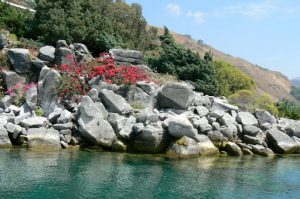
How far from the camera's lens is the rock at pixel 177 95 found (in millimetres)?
29844

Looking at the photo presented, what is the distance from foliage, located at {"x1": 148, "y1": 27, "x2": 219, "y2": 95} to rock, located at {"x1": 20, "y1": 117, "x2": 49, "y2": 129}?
1350 cm

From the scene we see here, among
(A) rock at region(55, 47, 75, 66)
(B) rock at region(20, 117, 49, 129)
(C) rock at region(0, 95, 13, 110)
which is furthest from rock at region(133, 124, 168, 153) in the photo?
(A) rock at region(55, 47, 75, 66)

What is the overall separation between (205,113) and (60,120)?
30.0ft

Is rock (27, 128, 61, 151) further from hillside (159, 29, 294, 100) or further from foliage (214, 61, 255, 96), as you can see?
hillside (159, 29, 294, 100)

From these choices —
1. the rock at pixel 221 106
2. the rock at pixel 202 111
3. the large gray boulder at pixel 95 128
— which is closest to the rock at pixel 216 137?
the rock at pixel 202 111

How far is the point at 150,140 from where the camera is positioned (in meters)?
26.2

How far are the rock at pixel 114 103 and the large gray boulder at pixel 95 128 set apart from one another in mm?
1485

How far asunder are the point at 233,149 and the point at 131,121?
623 cm

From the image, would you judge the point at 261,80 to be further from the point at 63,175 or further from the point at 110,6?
the point at 63,175

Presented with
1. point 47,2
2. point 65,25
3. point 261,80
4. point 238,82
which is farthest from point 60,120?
point 261,80

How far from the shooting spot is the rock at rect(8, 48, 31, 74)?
32.9 m

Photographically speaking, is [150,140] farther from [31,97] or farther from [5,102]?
[5,102]

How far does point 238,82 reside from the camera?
4950 centimetres

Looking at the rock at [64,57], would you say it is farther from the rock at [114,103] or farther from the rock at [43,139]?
the rock at [43,139]
